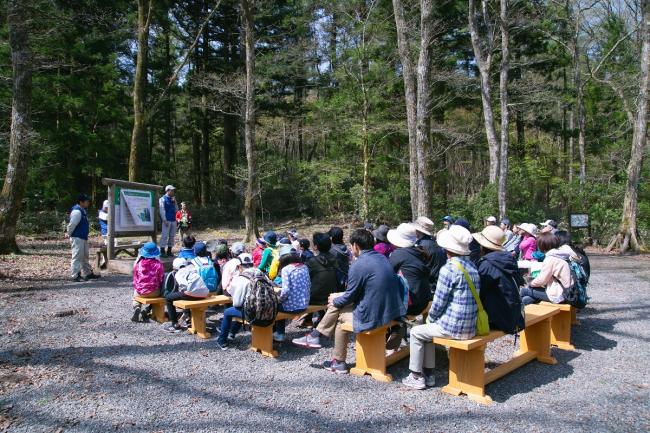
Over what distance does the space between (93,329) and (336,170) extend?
1687 centimetres

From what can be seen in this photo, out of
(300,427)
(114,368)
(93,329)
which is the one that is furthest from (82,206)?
(300,427)

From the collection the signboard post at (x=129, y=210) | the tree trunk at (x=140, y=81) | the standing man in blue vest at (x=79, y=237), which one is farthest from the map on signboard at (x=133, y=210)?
the tree trunk at (x=140, y=81)

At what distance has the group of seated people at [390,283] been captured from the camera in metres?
4.50

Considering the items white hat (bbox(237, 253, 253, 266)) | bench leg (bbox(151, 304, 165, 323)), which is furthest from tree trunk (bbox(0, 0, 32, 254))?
white hat (bbox(237, 253, 253, 266))

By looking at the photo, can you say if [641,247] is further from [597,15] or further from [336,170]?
[597,15]

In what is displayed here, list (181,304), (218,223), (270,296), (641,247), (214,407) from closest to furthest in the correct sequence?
(214,407) < (270,296) < (181,304) < (641,247) < (218,223)

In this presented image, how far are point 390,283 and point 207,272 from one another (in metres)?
2.82

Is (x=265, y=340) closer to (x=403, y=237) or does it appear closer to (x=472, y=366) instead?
(x=403, y=237)

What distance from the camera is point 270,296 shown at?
211 inches

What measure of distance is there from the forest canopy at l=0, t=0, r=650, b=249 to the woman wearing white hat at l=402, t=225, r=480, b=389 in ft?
38.3

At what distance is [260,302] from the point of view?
208 inches

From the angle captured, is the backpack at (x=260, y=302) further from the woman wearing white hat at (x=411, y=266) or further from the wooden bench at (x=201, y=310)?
the woman wearing white hat at (x=411, y=266)

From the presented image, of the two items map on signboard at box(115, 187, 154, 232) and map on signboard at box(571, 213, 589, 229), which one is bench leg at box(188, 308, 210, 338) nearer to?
map on signboard at box(115, 187, 154, 232)

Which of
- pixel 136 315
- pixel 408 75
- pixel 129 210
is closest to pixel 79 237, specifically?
pixel 129 210
